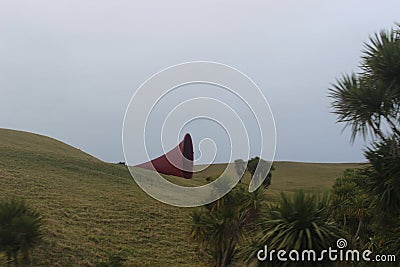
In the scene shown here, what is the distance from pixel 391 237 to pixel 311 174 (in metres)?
69.4

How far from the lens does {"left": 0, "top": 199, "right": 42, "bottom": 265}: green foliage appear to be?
37.2 feet

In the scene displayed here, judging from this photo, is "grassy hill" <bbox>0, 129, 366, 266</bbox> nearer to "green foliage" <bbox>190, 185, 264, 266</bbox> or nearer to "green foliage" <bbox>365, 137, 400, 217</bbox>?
"green foliage" <bbox>365, 137, 400, 217</bbox>

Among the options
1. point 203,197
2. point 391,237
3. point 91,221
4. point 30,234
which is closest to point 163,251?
point 91,221

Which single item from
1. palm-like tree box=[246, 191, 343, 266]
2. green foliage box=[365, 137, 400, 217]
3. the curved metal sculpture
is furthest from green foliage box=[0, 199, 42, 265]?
the curved metal sculpture

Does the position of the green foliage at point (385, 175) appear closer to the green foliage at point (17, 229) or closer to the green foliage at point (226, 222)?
the green foliage at point (226, 222)

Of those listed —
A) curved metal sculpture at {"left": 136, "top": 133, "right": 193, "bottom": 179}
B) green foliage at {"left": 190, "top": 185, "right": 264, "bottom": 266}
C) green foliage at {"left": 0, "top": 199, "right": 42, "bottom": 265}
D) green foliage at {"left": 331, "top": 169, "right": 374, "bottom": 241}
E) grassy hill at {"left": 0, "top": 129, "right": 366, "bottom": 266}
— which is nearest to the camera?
green foliage at {"left": 0, "top": 199, "right": 42, "bottom": 265}

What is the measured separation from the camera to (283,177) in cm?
7450

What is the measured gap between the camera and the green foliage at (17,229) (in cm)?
1135

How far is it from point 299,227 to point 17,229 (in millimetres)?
6961

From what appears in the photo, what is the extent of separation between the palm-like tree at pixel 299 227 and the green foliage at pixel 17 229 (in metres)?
5.85

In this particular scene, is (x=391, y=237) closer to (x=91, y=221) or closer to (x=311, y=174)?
(x=91, y=221)

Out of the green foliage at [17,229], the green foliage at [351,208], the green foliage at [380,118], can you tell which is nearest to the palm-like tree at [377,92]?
the green foliage at [380,118]

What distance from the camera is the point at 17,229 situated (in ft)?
37.3

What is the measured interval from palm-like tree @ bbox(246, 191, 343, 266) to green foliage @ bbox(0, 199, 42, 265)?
5.85 metres
